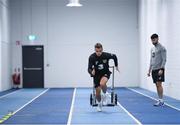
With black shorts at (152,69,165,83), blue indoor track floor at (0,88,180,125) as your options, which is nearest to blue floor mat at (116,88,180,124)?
blue indoor track floor at (0,88,180,125)

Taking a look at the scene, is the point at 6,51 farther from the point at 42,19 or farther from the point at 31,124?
the point at 31,124

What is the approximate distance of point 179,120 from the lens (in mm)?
9570

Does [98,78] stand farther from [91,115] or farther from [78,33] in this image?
[78,33]

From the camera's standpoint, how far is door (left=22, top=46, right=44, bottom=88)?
1009 inches

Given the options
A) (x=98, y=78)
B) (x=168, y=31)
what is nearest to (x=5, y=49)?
(x=168, y=31)

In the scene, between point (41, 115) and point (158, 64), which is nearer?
point (41, 115)

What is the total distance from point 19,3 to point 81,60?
4.88 m

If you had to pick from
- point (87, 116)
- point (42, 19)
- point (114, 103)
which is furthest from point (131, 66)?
point (87, 116)

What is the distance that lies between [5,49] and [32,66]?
8.57ft

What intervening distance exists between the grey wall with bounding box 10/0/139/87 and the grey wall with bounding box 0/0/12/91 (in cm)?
149

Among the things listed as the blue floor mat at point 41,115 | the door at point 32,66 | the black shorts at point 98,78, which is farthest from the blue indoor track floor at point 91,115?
the door at point 32,66

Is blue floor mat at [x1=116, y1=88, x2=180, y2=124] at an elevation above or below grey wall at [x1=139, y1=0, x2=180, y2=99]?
below

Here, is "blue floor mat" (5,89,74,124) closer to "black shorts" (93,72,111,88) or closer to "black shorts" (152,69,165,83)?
"black shorts" (93,72,111,88)

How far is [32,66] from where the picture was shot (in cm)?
2569
